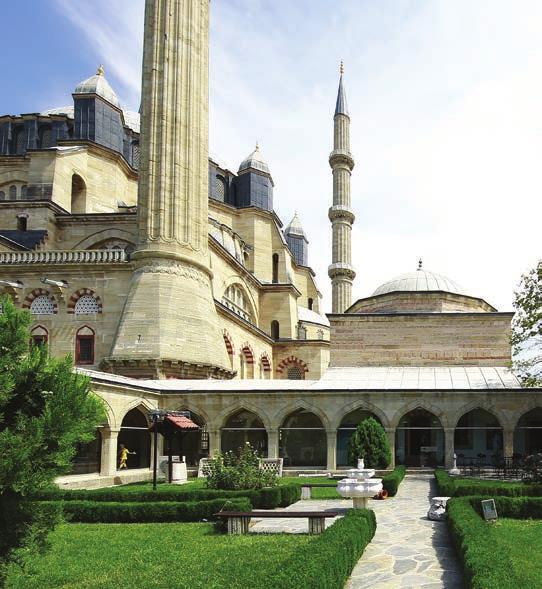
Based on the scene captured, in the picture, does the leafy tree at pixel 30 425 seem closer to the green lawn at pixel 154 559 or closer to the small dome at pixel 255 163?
the green lawn at pixel 154 559

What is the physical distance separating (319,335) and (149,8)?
3207 centimetres

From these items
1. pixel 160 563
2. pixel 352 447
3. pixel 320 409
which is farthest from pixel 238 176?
pixel 160 563

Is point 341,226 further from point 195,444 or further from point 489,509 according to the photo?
point 489,509

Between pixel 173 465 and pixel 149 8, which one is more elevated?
pixel 149 8

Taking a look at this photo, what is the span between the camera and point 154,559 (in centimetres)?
921

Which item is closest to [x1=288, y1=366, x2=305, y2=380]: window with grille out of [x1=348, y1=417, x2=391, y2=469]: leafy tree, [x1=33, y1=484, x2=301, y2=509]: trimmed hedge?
[x1=348, y1=417, x2=391, y2=469]: leafy tree

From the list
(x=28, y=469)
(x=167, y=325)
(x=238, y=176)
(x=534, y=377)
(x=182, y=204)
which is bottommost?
(x=28, y=469)

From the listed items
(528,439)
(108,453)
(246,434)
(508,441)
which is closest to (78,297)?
(246,434)

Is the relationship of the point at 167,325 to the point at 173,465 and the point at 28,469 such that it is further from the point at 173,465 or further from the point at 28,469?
the point at 28,469

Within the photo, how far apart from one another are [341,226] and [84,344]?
26.9 meters

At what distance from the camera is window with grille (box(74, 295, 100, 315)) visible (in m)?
30.2

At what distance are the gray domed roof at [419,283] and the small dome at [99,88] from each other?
20266 millimetres

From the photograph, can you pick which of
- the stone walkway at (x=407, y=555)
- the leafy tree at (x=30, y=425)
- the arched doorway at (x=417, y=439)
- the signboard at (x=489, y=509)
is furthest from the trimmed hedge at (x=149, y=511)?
the arched doorway at (x=417, y=439)

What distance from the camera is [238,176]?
52.4 meters
